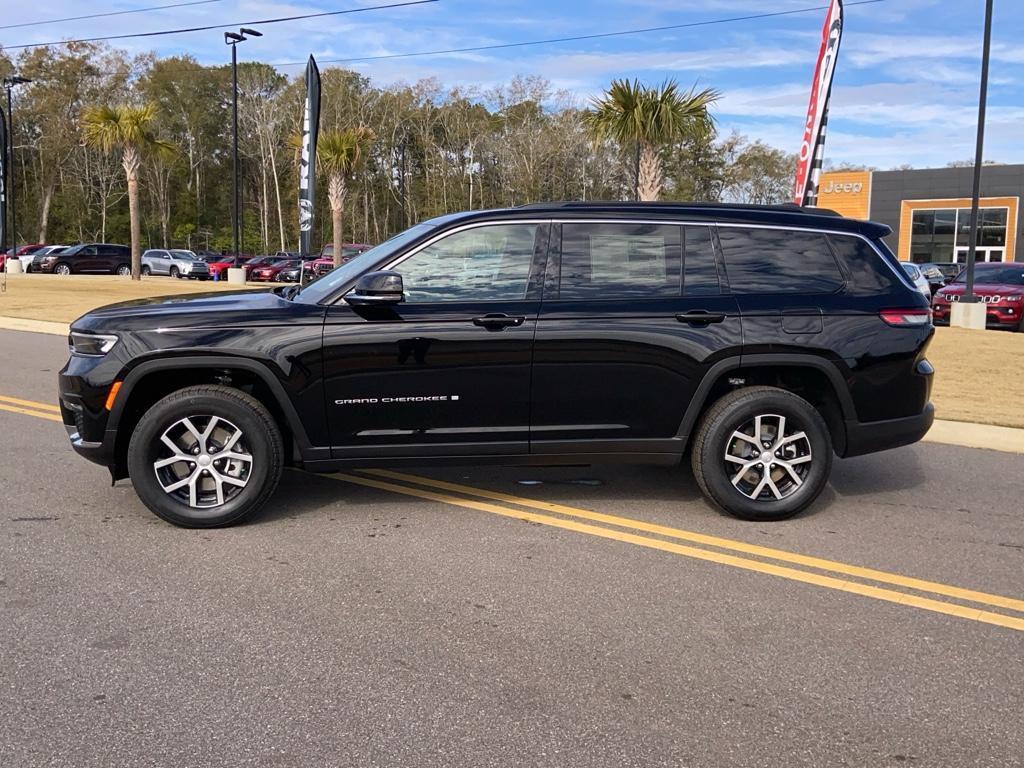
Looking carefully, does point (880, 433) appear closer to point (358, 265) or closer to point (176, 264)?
point (358, 265)

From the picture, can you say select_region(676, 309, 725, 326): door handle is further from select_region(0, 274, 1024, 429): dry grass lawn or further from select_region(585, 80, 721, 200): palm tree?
select_region(585, 80, 721, 200): palm tree

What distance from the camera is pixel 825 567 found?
482 cm

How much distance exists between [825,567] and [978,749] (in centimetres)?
175

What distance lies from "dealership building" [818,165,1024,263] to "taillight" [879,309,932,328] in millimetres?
38656

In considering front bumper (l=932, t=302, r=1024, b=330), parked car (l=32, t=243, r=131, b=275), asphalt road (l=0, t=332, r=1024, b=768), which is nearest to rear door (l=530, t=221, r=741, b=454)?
asphalt road (l=0, t=332, r=1024, b=768)

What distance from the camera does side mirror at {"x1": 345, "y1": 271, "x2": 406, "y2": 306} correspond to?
5.04 m

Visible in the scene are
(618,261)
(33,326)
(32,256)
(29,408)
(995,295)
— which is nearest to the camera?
(618,261)

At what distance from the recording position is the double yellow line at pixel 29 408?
8609 millimetres

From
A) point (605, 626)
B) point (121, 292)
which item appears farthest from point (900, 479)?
point (121, 292)

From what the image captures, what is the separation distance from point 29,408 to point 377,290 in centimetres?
554

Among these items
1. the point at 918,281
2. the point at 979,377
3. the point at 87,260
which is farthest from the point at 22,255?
the point at 918,281

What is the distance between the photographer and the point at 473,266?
538 centimetres

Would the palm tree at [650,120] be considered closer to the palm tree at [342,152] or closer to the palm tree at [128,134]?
the palm tree at [342,152]

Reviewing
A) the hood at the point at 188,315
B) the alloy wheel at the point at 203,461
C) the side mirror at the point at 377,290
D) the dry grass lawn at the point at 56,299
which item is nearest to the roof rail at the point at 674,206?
the side mirror at the point at 377,290
